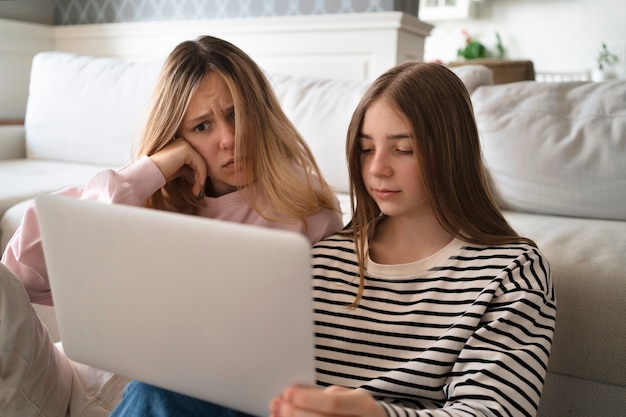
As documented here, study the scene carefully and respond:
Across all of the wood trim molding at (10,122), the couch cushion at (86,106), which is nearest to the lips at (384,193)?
the couch cushion at (86,106)

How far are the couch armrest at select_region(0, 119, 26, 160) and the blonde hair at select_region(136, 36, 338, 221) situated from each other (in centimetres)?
159

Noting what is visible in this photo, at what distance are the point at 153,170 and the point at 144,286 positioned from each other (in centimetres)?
50

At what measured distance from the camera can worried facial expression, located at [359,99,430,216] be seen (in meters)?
0.96

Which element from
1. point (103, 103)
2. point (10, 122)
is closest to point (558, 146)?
point (103, 103)

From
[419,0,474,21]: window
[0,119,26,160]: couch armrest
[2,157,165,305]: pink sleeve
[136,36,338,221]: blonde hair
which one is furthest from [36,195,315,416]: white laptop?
[419,0,474,21]: window

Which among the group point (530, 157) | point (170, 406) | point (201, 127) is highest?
point (201, 127)

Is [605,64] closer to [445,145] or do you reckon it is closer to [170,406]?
[445,145]

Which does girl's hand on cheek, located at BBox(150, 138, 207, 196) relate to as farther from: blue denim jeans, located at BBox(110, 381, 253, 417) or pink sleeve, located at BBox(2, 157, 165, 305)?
blue denim jeans, located at BBox(110, 381, 253, 417)

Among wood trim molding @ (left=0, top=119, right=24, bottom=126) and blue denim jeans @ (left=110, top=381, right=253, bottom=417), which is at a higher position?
blue denim jeans @ (left=110, top=381, right=253, bottom=417)

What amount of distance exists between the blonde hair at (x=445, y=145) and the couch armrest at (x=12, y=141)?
2.00 m

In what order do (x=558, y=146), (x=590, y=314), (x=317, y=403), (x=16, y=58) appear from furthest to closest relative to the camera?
(x=16, y=58), (x=558, y=146), (x=590, y=314), (x=317, y=403)

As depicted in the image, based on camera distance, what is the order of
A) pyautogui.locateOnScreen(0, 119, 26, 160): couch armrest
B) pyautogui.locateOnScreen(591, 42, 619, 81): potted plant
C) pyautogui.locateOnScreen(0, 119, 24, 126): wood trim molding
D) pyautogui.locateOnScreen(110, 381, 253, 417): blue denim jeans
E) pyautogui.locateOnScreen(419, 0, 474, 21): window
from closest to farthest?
pyautogui.locateOnScreen(110, 381, 253, 417): blue denim jeans, pyautogui.locateOnScreen(0, 119, 26, 160): couch armrest, pyautogui.locateOnScreen(0, 119, 24, 126): wood trim molding, pyautogui.locateOnScreen(591, 42, 619, 81): potted plant, pyautogui.locateOnScreen(419, 0, 474, 21): window

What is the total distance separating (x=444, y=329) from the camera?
3.02ft

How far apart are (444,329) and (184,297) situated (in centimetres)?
42
